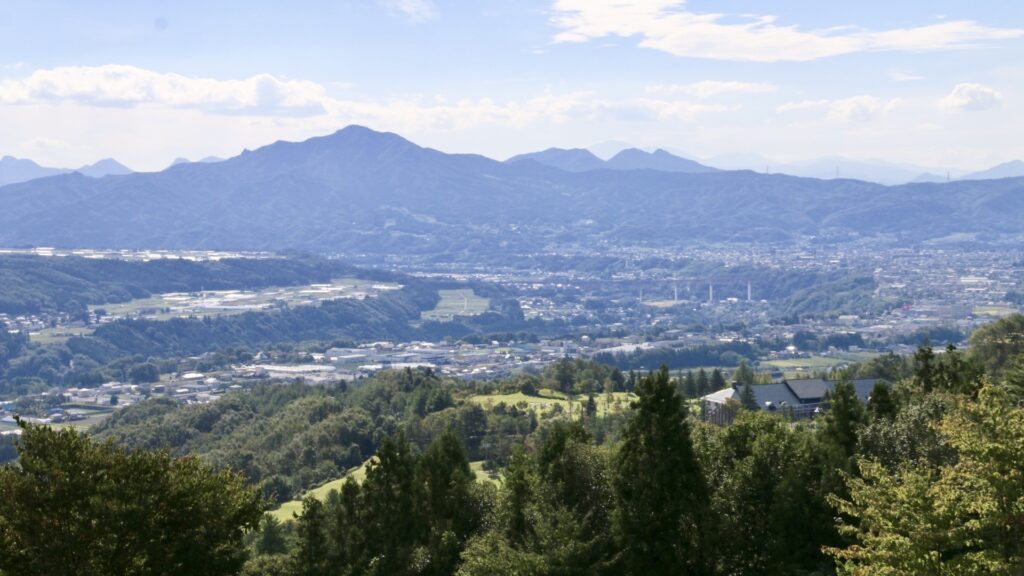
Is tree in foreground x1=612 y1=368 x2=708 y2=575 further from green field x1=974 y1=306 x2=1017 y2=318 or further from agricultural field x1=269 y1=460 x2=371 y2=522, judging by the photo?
green field x1=974 y1=306 x2=1017 y2=318

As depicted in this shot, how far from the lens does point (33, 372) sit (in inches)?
6166

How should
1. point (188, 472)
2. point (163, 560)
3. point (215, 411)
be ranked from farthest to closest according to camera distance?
point (215, 411) → point (188, 472) → point (163, 560)

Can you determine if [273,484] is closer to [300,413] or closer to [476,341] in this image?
[300,413]

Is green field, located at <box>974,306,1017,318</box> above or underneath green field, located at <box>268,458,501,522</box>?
underneath

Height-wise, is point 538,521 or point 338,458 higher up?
point 538,521

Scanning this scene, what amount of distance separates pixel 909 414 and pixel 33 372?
154 m

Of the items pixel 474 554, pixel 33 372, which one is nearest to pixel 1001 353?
pixel 474 554

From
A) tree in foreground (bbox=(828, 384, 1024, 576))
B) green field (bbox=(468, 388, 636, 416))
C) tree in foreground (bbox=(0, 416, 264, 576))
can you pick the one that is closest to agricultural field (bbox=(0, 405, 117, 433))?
green field (bbox=(468, 388, 636, 416))

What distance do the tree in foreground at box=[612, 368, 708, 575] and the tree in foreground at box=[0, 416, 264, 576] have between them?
28.6 ft

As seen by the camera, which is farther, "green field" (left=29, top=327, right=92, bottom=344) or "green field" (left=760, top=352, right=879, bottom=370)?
"green field" (left=29, top=327, right=92, bottom=344)

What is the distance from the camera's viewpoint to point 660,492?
75.3ft

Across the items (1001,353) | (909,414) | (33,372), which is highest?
(909,414)

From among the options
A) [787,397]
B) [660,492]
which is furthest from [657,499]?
[787,397]

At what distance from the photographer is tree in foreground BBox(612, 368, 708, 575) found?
22750 millimetres
